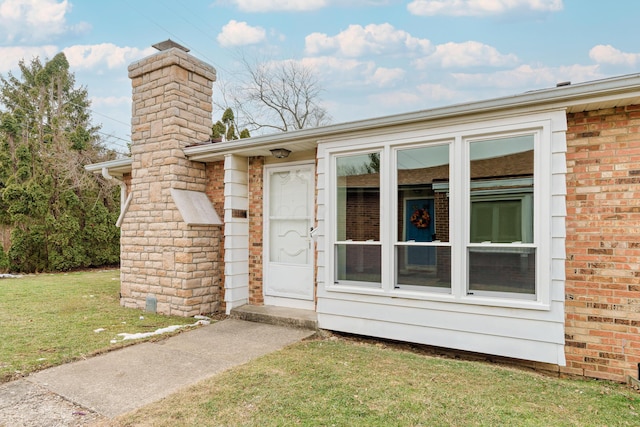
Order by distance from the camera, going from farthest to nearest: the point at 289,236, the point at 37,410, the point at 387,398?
the point at 289,236 → the point at 387,398 → the point at 37,410

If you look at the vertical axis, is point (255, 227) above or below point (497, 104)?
below

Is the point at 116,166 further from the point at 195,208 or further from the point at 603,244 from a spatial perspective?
the point at 603,244

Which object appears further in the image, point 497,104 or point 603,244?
point 497,104

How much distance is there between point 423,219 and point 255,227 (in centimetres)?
286

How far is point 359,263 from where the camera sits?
475 centimetres

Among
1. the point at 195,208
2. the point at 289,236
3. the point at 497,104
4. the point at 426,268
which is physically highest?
the point at 497,104

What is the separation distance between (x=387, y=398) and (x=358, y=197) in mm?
2500

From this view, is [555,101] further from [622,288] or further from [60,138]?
[60,138]

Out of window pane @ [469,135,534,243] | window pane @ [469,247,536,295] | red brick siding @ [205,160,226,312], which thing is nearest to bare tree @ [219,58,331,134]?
red brick siding @ [205,160,226,312]

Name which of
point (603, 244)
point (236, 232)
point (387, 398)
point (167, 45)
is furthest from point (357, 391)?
point (167, 45)

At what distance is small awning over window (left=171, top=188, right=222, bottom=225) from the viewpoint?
5.75 meters

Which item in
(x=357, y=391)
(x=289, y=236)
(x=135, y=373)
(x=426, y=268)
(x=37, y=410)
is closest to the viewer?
(x=37, y=410)

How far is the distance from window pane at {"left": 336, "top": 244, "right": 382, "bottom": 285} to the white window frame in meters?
0.09

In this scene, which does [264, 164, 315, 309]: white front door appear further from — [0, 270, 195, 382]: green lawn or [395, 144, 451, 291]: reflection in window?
[395, 144, 451, 291]: reflection in window
